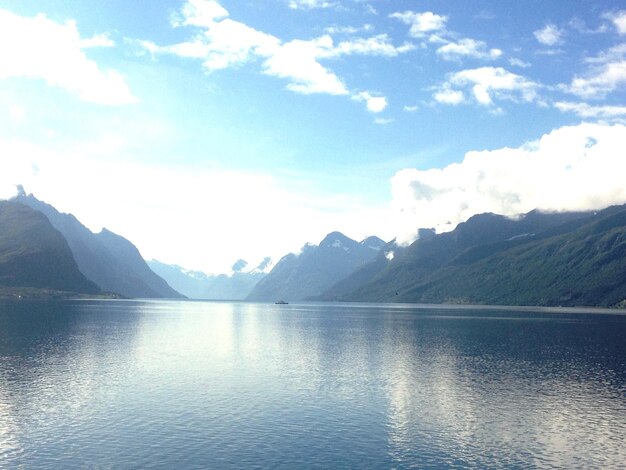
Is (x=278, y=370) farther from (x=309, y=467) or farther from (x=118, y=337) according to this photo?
(x=118, y=337)

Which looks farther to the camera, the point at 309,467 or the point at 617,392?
the point at 617,392

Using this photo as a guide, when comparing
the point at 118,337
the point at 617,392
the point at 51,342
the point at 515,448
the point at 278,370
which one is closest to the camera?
the point at 515,448

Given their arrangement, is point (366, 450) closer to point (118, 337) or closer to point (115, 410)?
point (115, 410)

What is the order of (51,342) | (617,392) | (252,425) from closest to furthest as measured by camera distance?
(252,425), (617,392), (51,342)

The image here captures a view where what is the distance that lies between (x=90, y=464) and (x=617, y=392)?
280 feet

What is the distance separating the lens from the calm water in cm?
5544

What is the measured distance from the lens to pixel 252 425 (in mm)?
66438

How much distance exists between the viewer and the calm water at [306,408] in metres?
55.4

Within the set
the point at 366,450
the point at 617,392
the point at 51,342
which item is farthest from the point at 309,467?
the point at 51,342

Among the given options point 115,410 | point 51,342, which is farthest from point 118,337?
point 115,410

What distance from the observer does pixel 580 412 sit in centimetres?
7644

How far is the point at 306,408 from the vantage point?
76312 mm

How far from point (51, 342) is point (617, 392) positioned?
452 ft

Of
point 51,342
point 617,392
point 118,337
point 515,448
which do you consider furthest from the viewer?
point 118,337
